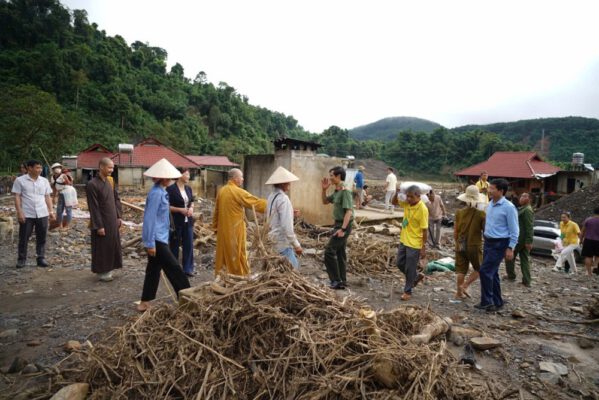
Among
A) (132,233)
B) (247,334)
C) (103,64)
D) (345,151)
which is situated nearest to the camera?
(247,334)

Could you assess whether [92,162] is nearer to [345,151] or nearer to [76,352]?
[76,352]

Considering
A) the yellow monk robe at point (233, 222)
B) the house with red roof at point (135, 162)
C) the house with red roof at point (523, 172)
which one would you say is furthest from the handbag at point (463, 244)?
the house with red roof at point (135, 162)

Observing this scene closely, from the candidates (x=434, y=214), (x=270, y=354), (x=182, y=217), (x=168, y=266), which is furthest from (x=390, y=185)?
(x=270, y=354)

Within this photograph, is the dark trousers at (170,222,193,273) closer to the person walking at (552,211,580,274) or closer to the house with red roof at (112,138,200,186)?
the person walking at (552,211,580,274)

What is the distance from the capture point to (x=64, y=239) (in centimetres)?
817

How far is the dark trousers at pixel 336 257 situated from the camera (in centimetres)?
526

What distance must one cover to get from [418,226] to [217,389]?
331cm

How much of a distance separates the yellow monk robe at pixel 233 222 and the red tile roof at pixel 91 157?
2897 cm

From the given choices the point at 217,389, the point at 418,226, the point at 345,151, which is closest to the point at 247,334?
the point at 217,389

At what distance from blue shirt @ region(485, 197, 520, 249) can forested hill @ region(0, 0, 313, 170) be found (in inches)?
1192

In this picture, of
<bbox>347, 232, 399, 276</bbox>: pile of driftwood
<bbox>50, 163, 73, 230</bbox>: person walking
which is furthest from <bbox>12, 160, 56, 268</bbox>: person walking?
<bbox>347, 232, 399, 276</bbox>: pile of driftwood

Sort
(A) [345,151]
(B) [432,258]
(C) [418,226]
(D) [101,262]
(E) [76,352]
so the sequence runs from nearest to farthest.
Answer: (E) [76,352], (C) [418,226], (D) [101,262], (B) [432,258], (A) [345,151]

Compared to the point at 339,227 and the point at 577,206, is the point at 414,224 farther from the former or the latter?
the point at 577,206

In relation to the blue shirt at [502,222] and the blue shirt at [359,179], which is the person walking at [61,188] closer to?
the blue shirt at [359,179]
